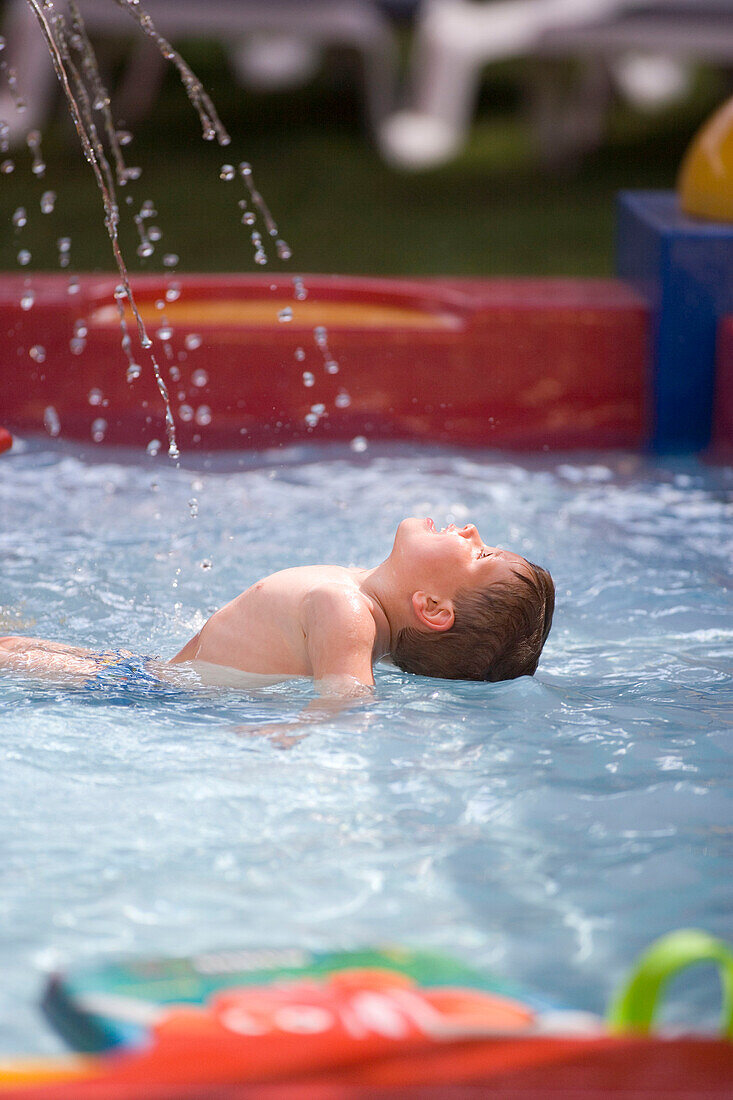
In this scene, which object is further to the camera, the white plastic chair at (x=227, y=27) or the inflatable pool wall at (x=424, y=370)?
the white plastic chair at (x=227, y=27)

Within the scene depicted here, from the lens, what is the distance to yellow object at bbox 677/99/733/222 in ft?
13.4

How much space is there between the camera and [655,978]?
1.23m

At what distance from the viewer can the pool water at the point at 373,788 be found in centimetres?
160

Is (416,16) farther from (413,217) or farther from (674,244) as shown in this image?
(674,244)

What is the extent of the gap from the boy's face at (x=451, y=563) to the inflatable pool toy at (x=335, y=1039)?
1005 millimetres

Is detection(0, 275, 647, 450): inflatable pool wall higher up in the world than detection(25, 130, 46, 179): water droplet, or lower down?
lower down

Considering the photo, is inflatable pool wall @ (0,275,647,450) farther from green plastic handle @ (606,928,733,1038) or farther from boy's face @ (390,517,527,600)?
green plastic handle @ (606,928,733,1038)

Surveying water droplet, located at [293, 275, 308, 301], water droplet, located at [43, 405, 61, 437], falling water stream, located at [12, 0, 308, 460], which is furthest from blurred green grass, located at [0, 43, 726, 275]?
water droplet, located at [43, 405, 61, 437]

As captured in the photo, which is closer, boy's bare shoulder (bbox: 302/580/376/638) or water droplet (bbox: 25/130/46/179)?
boy's bare shoulder (bbox: 302/580/376/638)

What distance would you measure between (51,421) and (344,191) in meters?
4.92

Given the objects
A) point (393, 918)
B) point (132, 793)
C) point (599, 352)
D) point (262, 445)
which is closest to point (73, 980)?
point (393, 918)

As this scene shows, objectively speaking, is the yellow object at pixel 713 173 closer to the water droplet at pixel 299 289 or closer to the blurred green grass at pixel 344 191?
the water droplet at pixel 299 289

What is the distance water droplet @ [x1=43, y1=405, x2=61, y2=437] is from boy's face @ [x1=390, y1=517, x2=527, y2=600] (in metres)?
2.01

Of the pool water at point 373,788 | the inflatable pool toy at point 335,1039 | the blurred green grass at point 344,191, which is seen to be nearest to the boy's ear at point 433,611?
the pool water at point 373,788
